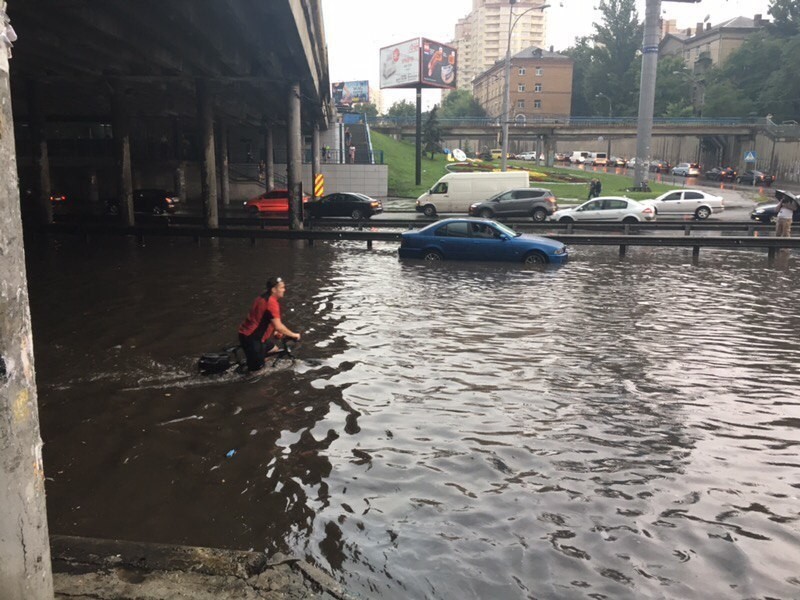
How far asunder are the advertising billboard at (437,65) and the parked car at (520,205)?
2728cm

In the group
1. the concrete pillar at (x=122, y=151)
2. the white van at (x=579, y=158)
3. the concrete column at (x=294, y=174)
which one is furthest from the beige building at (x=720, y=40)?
the concrete pillar at (x=122, y=151)

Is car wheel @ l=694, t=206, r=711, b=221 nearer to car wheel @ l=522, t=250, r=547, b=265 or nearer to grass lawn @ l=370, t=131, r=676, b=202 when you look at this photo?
grass lawn @ l=370, t=131, r=676, b=202

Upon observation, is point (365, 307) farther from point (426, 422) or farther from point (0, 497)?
point (0, 497)

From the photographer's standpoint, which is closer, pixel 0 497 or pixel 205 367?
pixel 0 497

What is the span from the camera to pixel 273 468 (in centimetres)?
643

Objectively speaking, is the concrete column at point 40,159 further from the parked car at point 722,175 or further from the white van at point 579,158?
the white van at point 579,158

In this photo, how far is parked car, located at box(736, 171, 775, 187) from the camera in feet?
202

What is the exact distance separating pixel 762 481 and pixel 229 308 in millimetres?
10309

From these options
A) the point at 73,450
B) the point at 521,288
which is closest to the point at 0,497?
the point at 73,450

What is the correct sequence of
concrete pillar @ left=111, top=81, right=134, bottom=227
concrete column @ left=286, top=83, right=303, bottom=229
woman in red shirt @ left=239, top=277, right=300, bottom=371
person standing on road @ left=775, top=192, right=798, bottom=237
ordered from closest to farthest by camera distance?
woman in red shirt @ left=239, top=277, right=300, bottom=371 → person standing on road @ left=775, top=192, right=798, bottom=237 → concrete column @ left=286, top=83, right=303, bottom=229 → concrete pillar @ left=111, top=81, right=134, bottom=227

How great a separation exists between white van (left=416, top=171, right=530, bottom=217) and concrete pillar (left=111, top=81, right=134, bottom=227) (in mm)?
15717

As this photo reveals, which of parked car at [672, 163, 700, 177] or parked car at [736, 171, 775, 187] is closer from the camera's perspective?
parked car at [736, 171, 775, 187]

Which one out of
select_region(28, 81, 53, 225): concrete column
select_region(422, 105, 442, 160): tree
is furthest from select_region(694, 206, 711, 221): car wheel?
select_region(422, 105, 442, 160): tree

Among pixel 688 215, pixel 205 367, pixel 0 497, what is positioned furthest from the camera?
pixel 688 215
